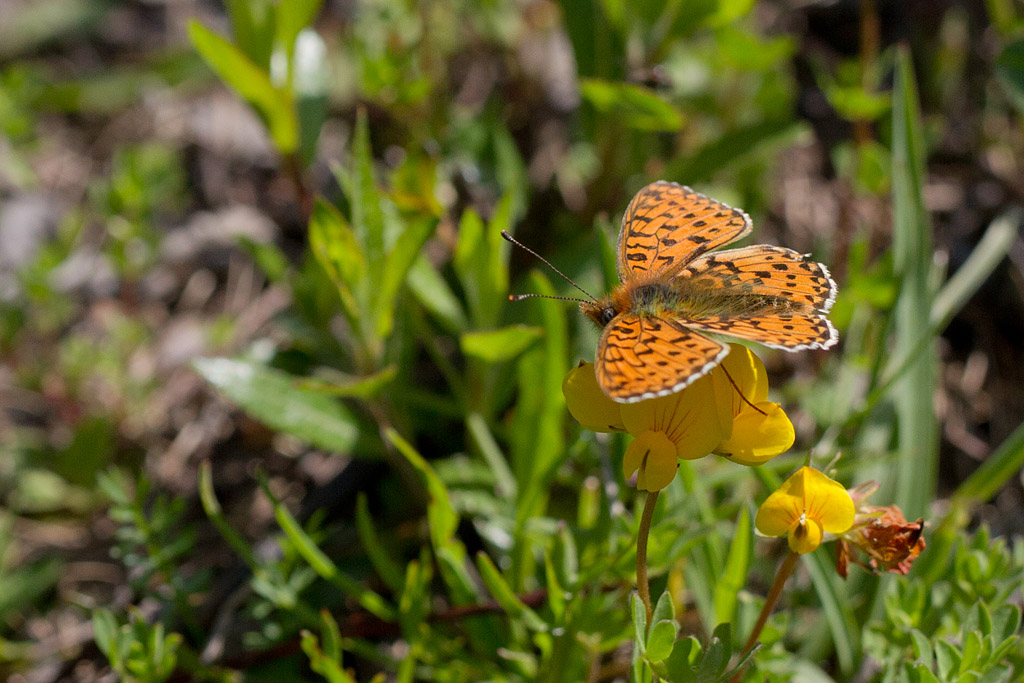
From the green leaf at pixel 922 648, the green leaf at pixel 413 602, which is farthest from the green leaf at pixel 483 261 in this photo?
the green leaf at pixel 922 648

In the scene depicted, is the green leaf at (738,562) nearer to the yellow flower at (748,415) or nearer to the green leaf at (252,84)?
the yellow flower at (748,415)

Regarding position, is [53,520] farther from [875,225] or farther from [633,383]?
[875,225]

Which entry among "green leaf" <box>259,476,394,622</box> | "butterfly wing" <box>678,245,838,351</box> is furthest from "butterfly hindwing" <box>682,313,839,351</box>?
"green leaf" <box>259,476,394,622</box>

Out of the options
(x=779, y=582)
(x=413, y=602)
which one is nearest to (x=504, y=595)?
(x=413, y=602)

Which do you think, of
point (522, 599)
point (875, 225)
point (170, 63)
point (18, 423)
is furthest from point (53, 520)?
point (875, 225)

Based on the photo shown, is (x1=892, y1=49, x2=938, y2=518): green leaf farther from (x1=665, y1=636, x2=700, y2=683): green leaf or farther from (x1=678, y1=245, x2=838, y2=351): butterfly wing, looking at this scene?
(x1=665, y1=636, x2=700, y2=683): green leaf
